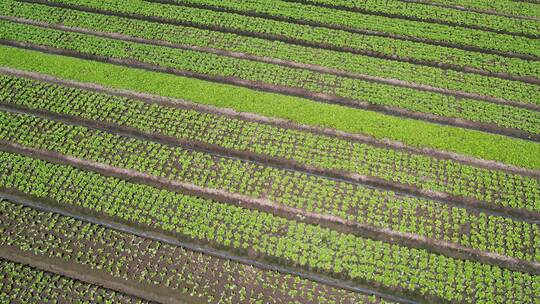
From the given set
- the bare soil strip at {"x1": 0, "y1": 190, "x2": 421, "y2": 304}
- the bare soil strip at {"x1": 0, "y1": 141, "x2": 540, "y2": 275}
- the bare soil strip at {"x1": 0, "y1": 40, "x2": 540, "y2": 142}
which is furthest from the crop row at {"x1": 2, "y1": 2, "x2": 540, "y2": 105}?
the bare soil strip at {"x1": 0, "y1": 190, "x2": 421, "y2": 304}

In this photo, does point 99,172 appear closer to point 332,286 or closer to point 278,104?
point 278,104

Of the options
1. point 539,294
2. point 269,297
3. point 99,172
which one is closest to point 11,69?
point 99,172

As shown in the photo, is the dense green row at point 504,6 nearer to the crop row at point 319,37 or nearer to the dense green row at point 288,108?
the crop row at point 319,37

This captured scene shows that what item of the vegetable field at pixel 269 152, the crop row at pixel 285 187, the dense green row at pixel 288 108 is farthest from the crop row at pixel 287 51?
the crop row at pixel 285 187

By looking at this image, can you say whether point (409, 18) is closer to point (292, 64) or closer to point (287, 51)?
point (287, 51)

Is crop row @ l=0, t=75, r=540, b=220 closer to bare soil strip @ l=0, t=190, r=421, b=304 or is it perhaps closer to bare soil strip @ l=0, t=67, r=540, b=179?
bare soil strip @ l=0, t=67, r=540, b=179
